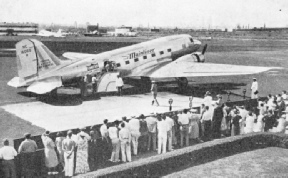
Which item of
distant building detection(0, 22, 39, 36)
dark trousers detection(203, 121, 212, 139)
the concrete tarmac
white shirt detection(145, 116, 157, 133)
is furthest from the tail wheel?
distant building detection(0, 22, 39, 36)

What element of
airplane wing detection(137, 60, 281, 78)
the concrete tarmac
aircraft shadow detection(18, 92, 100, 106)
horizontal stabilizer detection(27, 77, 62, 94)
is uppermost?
airplane wing detection(137, 60, 281, 78)

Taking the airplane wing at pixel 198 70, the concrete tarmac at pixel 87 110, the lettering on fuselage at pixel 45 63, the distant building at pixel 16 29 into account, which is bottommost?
the concrete tarmac at pixel 87 110

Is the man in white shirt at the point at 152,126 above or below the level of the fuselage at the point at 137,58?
below

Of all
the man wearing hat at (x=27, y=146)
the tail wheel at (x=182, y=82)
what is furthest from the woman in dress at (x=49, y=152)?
the tail wheel at (x=182, y=82)

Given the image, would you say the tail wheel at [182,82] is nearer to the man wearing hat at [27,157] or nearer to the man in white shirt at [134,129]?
the man in white shirt at [134,129]

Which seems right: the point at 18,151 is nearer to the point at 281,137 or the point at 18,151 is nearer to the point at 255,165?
the point at 255,165

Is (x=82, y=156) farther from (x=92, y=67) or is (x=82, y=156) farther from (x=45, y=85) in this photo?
(x=92, y=67)

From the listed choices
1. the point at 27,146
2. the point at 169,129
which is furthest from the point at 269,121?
the point at 27,146

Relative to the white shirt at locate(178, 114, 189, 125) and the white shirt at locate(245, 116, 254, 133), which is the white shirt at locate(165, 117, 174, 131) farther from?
the white shirt at locate(245, 116, 254, 133)

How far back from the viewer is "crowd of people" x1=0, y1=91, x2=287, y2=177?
Answer: 11734mm

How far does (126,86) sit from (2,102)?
35.3 ft

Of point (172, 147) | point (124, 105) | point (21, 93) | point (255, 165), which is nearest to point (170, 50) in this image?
point (124, 105)

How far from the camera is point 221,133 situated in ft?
54.8

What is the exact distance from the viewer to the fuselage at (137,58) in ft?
79.4
